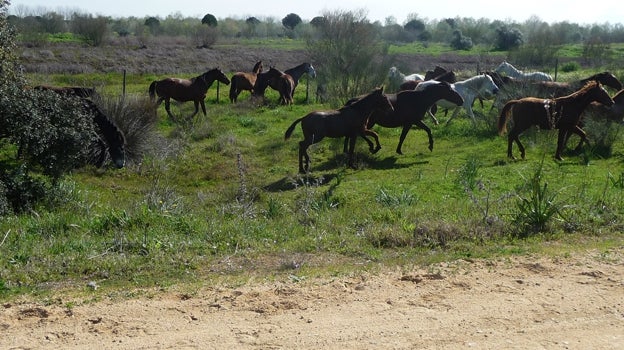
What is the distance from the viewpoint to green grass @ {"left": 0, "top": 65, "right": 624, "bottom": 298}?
7.44 m

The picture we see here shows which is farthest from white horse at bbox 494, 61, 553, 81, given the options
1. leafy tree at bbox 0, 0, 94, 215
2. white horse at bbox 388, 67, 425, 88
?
leafy tree at bbox 0, 0, 94, 215

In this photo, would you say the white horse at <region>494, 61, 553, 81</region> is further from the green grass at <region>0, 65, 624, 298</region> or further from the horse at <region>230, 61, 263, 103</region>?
the horse at <region>230, 61, 263, 103</region>

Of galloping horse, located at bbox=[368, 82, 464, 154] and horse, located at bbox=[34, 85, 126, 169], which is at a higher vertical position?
galloping horse, located at bbox=[368, 82, 464, 154]

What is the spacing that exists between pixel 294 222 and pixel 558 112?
964 centimetres

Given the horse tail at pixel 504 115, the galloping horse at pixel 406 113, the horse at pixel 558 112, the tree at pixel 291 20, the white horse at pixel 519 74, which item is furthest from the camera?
the tree at pixel 291 20

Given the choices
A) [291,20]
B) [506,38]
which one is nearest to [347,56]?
[506,38]

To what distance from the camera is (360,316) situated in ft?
19.8

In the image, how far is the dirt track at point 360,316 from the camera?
18.1ft

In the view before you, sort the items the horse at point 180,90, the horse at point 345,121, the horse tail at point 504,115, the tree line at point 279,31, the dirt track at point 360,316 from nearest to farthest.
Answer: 1. the dirt track at point 360,316
2. the horse at point 345,121
3. the horse tail at point 504,115
4. the horse at point 180,90
5. the tree line at point 279,31

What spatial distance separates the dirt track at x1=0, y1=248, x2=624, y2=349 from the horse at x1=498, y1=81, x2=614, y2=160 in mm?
10217

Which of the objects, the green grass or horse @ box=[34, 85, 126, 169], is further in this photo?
horse @ box=[34, 85, 126, 169]

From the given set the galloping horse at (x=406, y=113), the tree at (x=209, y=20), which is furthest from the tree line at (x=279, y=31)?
the galloping horse at (x=406, y=113)

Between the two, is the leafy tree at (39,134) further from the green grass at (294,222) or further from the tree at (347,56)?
the tree at (347,56)

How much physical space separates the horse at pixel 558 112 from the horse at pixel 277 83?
12.9 meters
